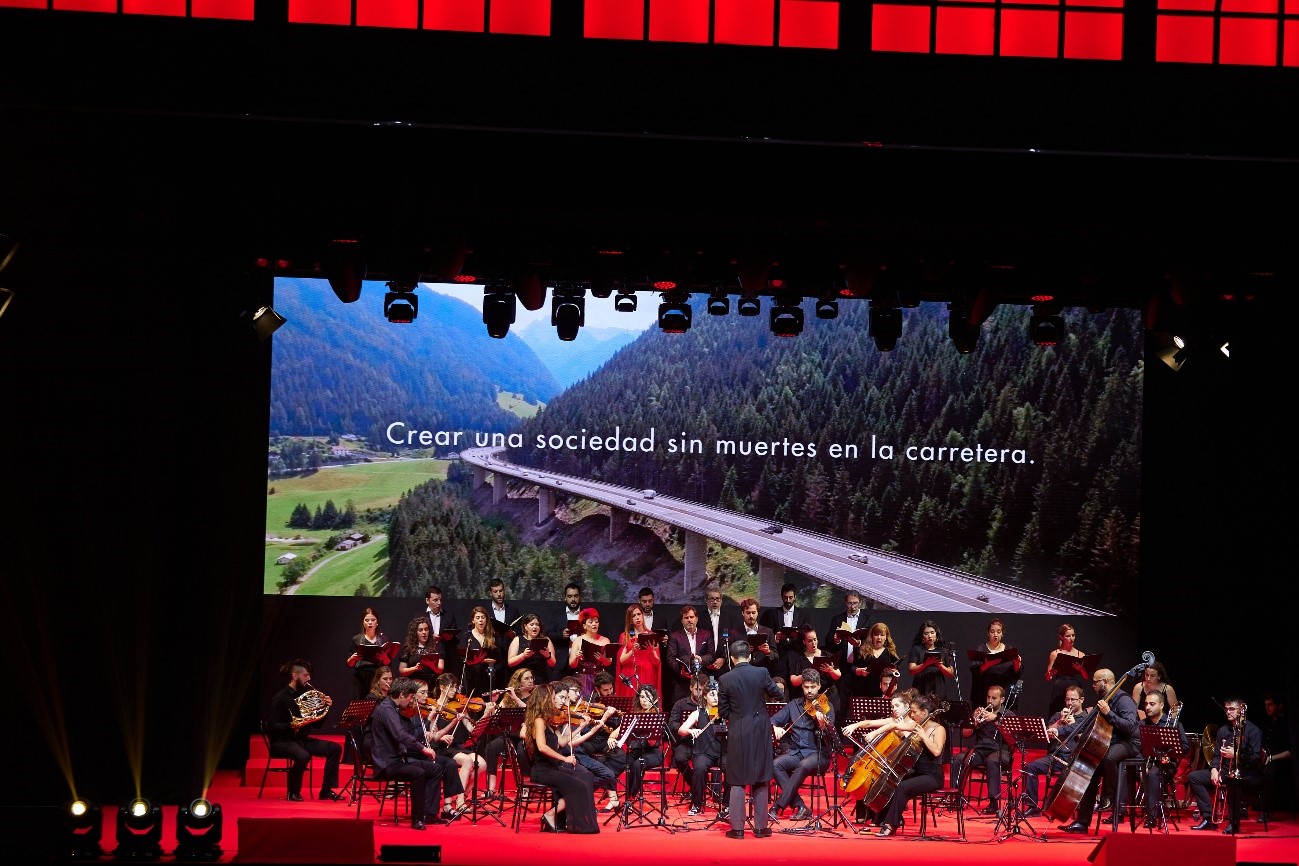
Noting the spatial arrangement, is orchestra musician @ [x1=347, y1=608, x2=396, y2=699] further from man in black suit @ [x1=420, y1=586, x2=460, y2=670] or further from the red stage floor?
the red stage floor

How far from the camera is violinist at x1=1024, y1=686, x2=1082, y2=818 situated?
11.6 metres

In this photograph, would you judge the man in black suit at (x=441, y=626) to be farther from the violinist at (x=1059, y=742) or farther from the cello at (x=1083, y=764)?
the cello at (x=1083, y=764)

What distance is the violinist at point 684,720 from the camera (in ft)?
38.8

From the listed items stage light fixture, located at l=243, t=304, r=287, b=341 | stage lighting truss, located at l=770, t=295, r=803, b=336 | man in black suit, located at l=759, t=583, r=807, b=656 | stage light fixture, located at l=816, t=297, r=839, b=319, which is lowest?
man in black suit, located at l=759, t=583, r=807, b=656

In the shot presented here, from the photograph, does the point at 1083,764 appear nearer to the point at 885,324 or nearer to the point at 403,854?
the point at 885,324

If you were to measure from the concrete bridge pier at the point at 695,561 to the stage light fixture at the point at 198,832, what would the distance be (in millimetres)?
6204

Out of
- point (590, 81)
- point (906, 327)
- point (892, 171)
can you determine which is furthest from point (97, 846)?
point (906, 327)

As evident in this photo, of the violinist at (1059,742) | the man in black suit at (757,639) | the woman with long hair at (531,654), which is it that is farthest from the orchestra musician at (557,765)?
the violinist at (1059,742)

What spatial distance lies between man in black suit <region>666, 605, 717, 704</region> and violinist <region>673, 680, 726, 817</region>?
33.4 inches

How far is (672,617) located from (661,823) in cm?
350

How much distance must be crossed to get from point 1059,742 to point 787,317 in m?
3.91

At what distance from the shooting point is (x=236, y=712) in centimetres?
1255

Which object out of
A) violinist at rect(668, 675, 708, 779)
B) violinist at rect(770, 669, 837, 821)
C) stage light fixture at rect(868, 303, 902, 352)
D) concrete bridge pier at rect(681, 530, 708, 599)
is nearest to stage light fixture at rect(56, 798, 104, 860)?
violinist at rect(668, 675, 708, 779)

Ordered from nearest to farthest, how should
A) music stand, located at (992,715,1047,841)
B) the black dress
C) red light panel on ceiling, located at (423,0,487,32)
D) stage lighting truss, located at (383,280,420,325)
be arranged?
red light panel on ceiling, located at (423,0,487,32)
the black dress
music stand, located at (992,715,1047,841)
stage lighting truss, located at (383,280,420,325)
